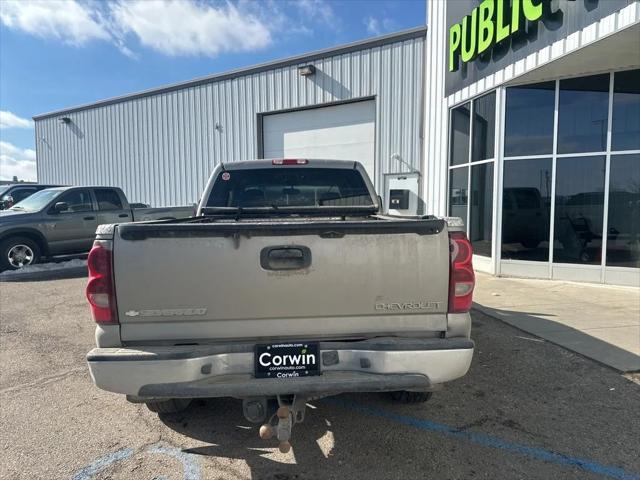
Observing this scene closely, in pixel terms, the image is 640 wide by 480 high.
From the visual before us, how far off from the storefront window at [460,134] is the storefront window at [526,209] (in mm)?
1620

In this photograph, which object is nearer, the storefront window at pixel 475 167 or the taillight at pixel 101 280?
the taillight at pixel 101 280

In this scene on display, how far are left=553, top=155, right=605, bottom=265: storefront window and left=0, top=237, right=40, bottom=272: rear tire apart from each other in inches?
454

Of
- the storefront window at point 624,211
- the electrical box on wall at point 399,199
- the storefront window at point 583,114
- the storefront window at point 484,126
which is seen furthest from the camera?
the electrical box on wall at point 399,199

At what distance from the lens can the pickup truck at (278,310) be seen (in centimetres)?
242

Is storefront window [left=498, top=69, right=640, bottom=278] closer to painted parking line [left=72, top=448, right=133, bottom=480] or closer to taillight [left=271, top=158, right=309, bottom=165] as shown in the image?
taillight [left=271, top=158, right=309, bottom=165]

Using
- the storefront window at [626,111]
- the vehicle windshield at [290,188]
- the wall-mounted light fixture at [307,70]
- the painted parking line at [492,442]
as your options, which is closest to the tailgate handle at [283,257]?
the painted parking line at [492,442]

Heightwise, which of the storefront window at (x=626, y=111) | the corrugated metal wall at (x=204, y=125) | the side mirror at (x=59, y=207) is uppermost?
the corrugated metal wall at (x=204, y=125)

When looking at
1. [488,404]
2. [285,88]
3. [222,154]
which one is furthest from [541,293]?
[222,154]

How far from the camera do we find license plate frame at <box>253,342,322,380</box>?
8.07 ft

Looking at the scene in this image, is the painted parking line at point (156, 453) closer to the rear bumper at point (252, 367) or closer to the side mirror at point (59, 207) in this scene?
the rear bumper at point (252, 367)

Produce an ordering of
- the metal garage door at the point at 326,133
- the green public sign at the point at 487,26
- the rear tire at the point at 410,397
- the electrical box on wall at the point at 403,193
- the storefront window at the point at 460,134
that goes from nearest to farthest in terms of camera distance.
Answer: the rear tire at the point at 410,397 < the green public sign at the point at 487,26 < the storefront window at the point at 460,134 < the electrical box on wall at the point at 403,193 < the metal garage door at the point at 326,133

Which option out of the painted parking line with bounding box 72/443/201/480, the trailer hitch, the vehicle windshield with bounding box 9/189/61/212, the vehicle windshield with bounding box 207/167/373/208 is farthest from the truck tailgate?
the vehicle windshield with bounding box 9/189/61/212

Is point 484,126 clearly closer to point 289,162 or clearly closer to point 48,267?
point 289,162

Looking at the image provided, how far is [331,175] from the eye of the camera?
4.61 m
